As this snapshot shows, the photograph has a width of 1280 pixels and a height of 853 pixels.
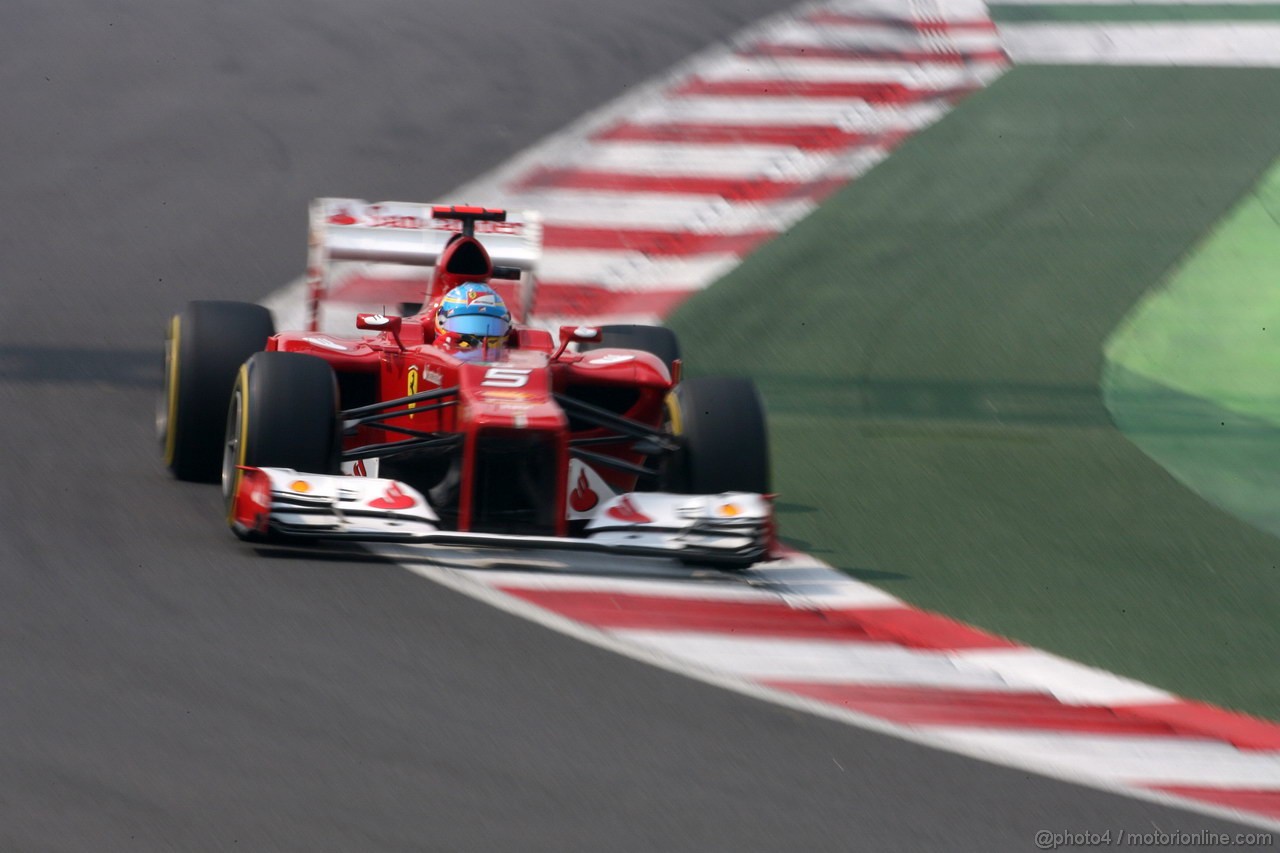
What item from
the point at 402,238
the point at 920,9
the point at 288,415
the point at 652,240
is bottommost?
the point at 288,415

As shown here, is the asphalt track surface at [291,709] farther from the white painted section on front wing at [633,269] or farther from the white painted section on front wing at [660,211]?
the white painted section on front wing at [660,211]

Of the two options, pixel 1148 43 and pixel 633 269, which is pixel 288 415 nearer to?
pixel 633 269

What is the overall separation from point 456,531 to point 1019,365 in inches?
188

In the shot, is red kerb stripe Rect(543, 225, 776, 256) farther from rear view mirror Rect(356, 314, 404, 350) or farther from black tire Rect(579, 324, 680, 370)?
rear view mirror Rect(356, 314, 404, 350)

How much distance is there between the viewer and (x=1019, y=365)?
1129cm

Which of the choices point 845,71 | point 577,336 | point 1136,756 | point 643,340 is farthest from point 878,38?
point 1136,756

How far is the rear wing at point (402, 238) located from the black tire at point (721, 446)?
1687 mm

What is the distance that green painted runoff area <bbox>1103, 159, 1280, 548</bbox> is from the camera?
9.81 m

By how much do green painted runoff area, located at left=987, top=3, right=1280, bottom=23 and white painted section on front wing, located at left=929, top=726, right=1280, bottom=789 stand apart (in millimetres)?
11132

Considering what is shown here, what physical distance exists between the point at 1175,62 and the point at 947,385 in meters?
6.16

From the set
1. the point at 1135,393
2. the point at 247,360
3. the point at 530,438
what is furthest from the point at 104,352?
the point at 1135,393

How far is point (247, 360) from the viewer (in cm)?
838

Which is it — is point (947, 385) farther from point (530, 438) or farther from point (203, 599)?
point (203, 599)

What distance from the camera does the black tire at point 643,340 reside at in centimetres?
959
